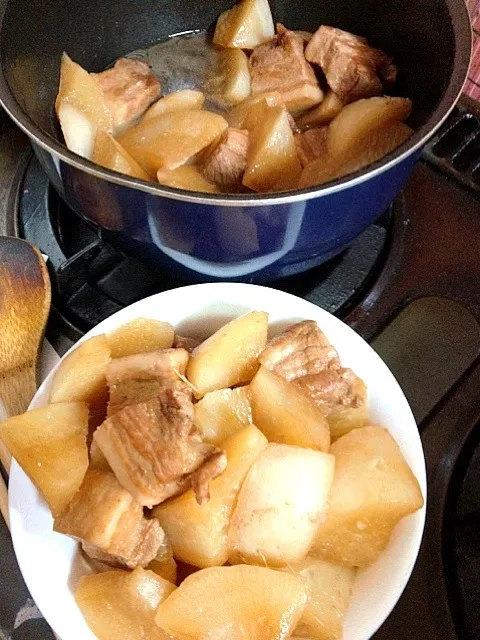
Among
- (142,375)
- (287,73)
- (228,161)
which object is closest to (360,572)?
(142,375)

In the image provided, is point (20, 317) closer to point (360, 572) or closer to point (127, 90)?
point (127, 90)

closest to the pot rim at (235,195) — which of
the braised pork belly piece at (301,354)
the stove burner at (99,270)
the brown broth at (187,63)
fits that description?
the braised pork belly piece at (301,354)

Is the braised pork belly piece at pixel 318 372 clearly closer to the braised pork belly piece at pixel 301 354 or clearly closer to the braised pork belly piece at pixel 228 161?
the braised pork belly piece at pixel 301 354

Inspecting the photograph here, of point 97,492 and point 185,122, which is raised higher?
point 185,122

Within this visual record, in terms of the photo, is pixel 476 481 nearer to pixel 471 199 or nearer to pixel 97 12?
pixel 471 199

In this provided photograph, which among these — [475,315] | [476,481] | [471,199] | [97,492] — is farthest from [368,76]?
[97,492]

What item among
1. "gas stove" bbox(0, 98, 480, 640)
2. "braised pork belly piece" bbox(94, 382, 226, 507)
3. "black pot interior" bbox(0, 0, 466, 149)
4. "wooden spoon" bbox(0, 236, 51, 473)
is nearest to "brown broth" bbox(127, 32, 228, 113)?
"black pot interior" bbox(0, 0, 466, 149)
